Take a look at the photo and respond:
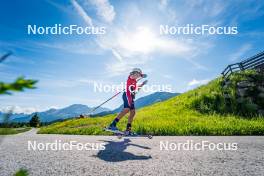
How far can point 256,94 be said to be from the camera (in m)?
22.4

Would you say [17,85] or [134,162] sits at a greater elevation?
[17,85]

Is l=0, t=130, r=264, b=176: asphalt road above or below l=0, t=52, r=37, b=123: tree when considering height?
below

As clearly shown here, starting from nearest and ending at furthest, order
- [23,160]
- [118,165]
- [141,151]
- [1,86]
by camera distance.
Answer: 1. [1,86]
2. [118,165]
3. [23,160]
4. [141,151]

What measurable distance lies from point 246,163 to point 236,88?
63.0ft

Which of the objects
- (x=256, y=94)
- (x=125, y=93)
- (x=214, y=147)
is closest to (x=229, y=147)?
(x=214, y=147)

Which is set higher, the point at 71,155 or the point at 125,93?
the point at 125,93

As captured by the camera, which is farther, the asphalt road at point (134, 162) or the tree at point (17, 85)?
the asphalt road at point (134, 162)

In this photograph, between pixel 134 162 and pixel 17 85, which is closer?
pixel 17 85

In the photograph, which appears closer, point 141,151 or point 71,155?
point 71,155

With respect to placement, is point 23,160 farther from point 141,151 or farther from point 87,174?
point 141,151

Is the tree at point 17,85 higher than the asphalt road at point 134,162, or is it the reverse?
the tree at point 17,85

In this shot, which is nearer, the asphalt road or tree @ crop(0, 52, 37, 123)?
tree @ crop(0, 52, 37, 123)

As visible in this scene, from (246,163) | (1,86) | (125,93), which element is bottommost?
(246,163)

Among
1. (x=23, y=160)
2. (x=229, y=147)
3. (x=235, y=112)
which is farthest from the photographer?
(x=235, y=112)
